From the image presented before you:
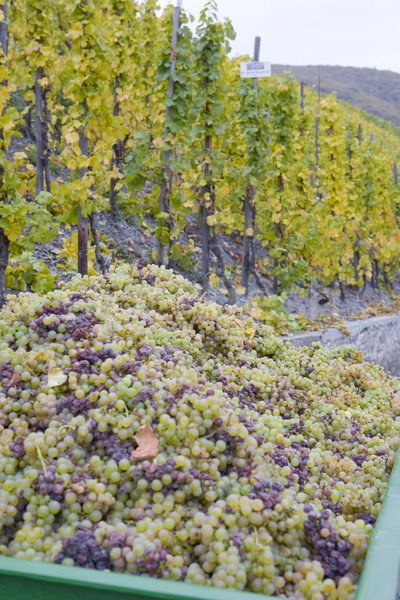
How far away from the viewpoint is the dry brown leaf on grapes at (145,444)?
1.09 metres

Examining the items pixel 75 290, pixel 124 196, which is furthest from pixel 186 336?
pixel 124 196

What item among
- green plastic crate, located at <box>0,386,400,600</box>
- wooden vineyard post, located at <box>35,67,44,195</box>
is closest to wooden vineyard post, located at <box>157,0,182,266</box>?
wooden vineyard post, located at <box>35,67,44,195</box>

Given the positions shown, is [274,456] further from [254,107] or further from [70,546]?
[254,107]

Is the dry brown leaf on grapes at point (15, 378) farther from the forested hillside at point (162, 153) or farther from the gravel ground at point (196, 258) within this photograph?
the gravel ground at point (196, 258)

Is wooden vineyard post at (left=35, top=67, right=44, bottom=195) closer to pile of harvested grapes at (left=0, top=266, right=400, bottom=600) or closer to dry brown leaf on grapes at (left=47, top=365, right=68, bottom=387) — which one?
pile of harvested grapes at (left=0, top=266, right=400, bottom=600)

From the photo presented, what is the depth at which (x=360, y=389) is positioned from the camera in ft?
7.66

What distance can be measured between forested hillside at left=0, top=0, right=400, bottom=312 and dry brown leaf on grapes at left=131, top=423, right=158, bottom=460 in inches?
76.1

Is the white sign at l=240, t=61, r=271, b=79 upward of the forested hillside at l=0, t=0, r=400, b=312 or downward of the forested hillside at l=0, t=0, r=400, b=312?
upward

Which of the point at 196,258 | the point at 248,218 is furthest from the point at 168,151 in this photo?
the point at 196,258

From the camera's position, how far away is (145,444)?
1.12 m

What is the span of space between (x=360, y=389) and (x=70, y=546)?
1.80 meters

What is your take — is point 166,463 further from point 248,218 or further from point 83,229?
Answer: point 248,218

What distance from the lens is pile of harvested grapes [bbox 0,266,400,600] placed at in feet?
3.05

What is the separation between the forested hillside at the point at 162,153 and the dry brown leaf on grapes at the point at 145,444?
1932 mm
